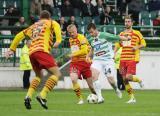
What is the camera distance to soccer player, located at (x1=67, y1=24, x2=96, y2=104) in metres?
20.4

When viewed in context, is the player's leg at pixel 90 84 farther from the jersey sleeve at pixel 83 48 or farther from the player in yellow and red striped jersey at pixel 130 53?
the player in yellow and red striped jersey at pixel 130 53

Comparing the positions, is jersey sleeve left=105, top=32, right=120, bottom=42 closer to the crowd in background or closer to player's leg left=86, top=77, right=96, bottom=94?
player's leg left=86, top=77, right=96, bottom=94

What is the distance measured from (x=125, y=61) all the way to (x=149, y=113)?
5.65 meters

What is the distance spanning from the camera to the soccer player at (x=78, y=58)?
20375mm

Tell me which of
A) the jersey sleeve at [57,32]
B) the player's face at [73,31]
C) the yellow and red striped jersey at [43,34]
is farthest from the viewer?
the player's face at [73,31]

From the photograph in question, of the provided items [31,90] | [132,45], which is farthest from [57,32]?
[132,45]

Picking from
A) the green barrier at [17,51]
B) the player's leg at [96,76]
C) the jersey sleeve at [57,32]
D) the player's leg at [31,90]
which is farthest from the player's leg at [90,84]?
the green barrier at [17,51]

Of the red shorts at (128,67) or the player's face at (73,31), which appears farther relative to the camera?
the red shorts at (128,67)

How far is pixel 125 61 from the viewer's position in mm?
21578

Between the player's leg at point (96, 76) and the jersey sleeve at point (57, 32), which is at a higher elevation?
→ the jersey sleeve at point (57, 32)

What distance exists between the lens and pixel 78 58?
2083cm

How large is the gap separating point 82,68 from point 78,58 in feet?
0.98

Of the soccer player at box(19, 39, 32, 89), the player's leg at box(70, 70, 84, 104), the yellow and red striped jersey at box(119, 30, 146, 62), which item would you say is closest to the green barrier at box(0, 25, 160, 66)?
the soccer player at box(19, 39, 32, 89)

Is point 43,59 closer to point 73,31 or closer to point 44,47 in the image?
point 44,47
